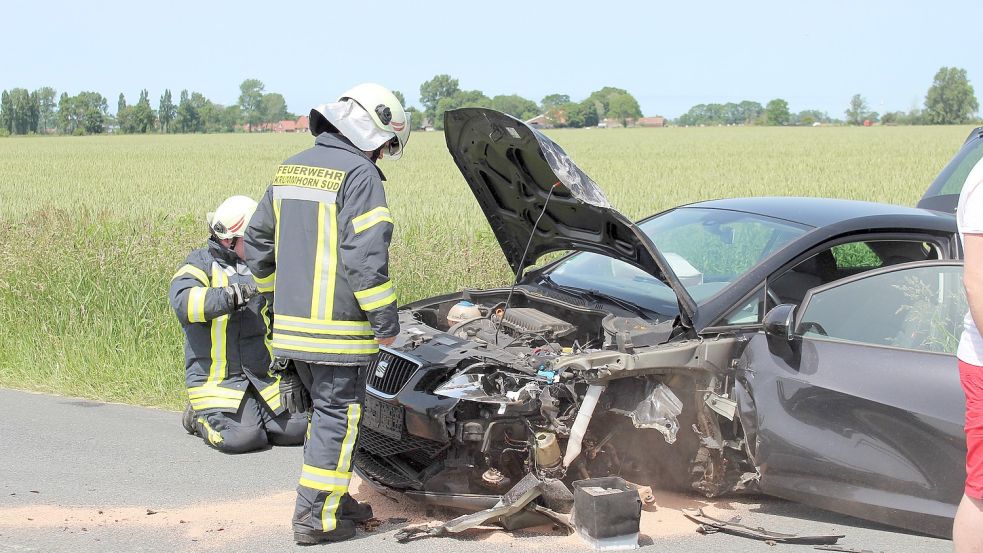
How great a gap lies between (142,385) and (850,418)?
499 centimetres

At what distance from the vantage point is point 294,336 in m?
4.18

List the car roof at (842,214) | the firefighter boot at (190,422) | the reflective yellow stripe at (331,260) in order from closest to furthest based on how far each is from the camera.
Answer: the reflective yellow stripe at (331,260) → the car roof at (842,214) → the firefighter boot at (190,422)

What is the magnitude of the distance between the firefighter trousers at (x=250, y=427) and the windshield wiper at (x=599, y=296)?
5.53 ft

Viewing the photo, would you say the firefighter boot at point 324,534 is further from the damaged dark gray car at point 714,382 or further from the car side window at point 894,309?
the car side window at point 894,309

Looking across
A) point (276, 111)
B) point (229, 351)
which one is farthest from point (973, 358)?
point (276, 111)

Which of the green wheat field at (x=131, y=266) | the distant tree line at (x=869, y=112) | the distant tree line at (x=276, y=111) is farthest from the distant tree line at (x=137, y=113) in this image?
the green wheat field at (x=131, y=266)

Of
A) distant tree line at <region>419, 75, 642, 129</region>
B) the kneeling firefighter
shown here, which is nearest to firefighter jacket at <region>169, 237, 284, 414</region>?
the kneeling firefighter

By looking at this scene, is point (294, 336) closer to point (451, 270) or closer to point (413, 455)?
point (413, 455)

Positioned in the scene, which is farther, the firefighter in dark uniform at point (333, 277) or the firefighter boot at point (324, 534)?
the firefighter boot at point (324, 534)

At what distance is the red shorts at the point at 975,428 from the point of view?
3.21 metres

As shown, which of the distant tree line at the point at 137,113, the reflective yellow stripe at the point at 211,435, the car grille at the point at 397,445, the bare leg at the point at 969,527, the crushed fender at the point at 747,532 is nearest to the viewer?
the bare leg at the point at 969,527

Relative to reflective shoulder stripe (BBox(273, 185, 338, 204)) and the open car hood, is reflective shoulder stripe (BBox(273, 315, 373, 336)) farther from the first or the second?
the open car hood

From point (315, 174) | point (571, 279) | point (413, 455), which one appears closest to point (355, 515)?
point (413, 455)

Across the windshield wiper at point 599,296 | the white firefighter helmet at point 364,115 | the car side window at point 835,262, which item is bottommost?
the windshield wiper at point 599,296
